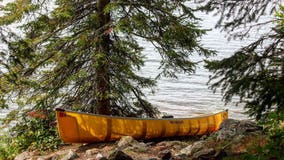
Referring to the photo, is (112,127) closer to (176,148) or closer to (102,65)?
(102,65)

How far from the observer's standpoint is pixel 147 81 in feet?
48.0

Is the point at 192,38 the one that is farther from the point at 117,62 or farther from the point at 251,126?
the point at 251,126

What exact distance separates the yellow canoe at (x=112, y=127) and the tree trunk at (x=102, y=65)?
2.94ft

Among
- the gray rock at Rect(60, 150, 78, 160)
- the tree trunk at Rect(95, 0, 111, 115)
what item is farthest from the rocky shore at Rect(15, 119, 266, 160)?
the tree trunk at Rect(95, 0, 111, 115)

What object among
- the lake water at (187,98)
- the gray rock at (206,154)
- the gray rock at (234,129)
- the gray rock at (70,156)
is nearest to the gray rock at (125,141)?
the gray rock at (70,156)

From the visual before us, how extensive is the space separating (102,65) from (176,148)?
373 centimetres

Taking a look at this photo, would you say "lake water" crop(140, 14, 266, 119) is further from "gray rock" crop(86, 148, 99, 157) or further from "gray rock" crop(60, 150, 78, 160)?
"gray rock" crop(60, 150, 78, 160)

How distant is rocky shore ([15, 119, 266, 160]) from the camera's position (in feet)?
28.2

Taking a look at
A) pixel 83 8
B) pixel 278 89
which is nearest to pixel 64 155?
pixel 83 8

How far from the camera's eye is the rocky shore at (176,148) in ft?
28.2

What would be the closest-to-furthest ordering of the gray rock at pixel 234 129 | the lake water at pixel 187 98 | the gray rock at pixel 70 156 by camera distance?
the gray rock at pixel 234 129
the gray rock at pixel 70 156
the lake water at pixel 187 98

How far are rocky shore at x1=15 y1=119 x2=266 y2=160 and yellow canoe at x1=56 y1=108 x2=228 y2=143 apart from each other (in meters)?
0.32

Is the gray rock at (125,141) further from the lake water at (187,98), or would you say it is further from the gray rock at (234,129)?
the lake water at (187,98)

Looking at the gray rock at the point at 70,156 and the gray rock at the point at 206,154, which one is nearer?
the gray rock at the point at 206,154
